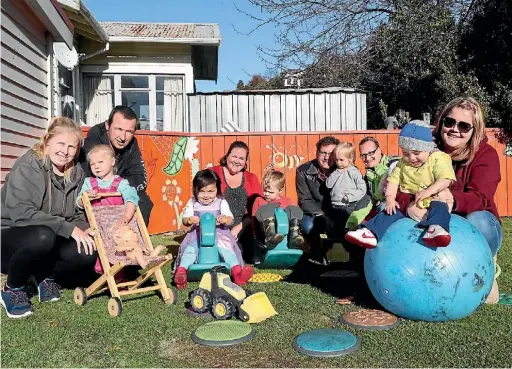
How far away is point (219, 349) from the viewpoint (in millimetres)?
3422

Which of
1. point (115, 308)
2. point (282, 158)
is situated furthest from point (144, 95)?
point (115, 308)

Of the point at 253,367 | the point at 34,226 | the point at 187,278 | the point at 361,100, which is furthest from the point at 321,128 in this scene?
the point at 253,367

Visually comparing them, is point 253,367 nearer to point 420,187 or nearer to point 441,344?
point 441,344

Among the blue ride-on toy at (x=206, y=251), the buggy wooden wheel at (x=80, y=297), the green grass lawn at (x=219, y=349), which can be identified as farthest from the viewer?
the blue ride-on toy at (x=206, y=251)

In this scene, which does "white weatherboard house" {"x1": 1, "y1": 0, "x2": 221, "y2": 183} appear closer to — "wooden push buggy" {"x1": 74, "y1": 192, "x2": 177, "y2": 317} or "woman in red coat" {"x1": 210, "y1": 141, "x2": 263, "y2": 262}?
"woman in red coat" {"x1": 210, "y1": 141, "x2": 263, "y2": 262}

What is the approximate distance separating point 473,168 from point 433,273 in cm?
124

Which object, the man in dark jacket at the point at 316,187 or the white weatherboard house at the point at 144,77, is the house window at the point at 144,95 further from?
the man in dark jacket at the point at 316,187

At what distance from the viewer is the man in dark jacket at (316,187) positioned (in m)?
6.37

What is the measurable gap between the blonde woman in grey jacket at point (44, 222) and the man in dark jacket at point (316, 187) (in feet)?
9.02

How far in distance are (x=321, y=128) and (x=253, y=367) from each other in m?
12.0

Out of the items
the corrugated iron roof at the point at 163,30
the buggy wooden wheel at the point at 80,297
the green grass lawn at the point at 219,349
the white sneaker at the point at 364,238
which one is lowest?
the green grass lawn at the point at 219,349

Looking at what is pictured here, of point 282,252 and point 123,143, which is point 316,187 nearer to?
point 282,252

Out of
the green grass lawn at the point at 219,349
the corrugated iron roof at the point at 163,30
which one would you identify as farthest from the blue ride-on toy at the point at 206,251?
the corrugated iron roof at the point at 163,30

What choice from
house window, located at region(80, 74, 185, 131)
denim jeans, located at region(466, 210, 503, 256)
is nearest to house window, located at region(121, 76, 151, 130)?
house window, located at region(80, 74, 185, 131)
